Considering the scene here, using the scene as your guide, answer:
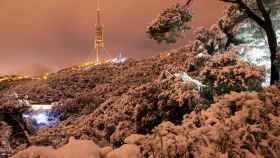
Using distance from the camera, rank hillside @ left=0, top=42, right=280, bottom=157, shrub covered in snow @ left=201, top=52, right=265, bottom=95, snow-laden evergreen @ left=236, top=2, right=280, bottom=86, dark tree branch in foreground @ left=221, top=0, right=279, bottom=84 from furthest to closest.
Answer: snow-laden evergreen @ left=236, top=2, right=280, bottom=86, dark tree branch in foreground @ left=221, top=0, right=279, bottom=84, shrub covered in snow @ left=201, top=52, right=265, bottom=95, hillside @ left=0, top=42, right=280, bottom=157

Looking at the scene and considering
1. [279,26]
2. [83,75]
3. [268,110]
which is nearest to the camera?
[268,110]

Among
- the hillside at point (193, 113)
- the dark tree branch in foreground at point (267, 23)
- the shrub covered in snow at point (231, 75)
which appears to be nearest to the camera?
the hillside at point (193, 113)

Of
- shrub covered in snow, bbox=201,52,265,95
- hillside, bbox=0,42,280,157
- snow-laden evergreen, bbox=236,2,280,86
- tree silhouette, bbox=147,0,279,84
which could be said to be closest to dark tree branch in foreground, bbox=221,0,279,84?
tree silhouette, bbox=147,0,279,84

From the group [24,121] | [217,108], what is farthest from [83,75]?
[217,108]

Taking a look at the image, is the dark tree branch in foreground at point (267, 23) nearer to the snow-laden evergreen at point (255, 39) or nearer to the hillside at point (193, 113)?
the hillside at point (193, 113)

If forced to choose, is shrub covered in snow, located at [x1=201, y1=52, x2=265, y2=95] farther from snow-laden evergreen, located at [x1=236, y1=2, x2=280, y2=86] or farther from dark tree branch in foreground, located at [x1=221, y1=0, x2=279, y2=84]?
snow-laden evergreen, located at [x1=236, y1=2, x2=280, y2=86]

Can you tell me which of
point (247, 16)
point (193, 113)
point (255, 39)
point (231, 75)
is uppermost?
point (247, 16)

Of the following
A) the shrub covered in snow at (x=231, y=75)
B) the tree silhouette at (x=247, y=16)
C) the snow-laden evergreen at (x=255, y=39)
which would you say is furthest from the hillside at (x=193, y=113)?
the snow-laden evergreen at (x=255, y=39)

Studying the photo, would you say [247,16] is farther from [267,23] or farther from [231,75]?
[231,75]

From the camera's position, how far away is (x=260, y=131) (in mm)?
8039

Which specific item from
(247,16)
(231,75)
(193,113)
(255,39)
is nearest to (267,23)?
(247,16)

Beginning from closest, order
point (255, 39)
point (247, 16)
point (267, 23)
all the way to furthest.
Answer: point (267, 23), point (247, 16), point (255, 39)

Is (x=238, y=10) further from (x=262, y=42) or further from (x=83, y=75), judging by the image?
(x=83, y=75)

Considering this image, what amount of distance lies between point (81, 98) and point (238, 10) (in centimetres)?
1361
